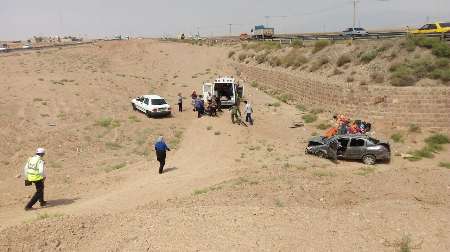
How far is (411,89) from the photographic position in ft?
85.6

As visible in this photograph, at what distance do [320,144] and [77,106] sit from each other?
17.7 metres

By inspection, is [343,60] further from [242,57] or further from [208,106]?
[242,57]

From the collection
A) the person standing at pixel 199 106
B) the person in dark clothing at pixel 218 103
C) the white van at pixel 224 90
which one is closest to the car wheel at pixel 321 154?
the person standing at pixel 199 106

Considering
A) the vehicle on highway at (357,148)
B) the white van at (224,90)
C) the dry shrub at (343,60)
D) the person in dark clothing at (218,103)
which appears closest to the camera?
the vehicle on highway at (357,148)

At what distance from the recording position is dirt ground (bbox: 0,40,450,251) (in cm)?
1017

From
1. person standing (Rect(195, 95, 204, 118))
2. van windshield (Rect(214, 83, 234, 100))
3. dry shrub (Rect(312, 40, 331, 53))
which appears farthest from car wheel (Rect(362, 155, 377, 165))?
dry shrub (Rect(312, 40, 331, 53))

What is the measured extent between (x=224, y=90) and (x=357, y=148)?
12580 mm

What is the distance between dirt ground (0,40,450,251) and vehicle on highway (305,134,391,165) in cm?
48

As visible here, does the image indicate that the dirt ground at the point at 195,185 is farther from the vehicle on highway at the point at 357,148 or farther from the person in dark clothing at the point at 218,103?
the person in dark clothing at the point at 218,103

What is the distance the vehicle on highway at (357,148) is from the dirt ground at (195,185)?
479mm

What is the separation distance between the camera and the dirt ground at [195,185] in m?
10.2

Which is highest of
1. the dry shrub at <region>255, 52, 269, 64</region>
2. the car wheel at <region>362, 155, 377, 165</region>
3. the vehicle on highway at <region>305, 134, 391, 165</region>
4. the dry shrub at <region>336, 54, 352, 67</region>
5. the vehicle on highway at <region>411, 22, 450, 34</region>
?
the vehicle on highway at <region>411, 22, 450, 34</region>

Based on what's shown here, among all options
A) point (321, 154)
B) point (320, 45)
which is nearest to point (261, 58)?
point (320, 45)

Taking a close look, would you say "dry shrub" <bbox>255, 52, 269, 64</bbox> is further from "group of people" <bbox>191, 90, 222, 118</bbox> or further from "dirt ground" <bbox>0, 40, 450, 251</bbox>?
"group of people" <bbox>191, 90, 222, 118</bbox>
